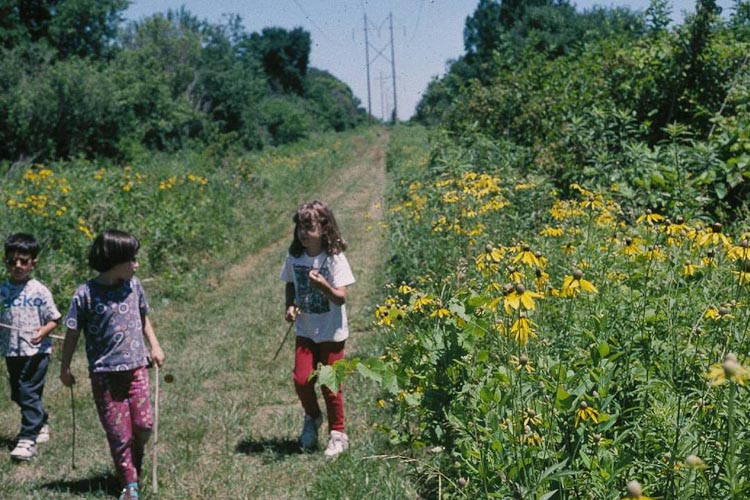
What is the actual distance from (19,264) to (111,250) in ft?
3.86

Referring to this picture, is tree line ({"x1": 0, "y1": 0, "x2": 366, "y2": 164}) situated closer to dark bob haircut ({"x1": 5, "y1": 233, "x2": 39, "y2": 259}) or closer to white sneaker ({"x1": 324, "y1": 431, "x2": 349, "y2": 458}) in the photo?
dark bob haircut ({"x1": 5, "y1": 233, "x2": 39, "y2": 259})

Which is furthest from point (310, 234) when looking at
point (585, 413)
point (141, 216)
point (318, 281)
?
point (141, 216)

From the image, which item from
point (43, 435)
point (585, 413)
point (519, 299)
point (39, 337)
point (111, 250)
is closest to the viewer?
point (519, 299)

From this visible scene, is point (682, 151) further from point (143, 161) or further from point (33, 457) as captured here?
point (143, 161)

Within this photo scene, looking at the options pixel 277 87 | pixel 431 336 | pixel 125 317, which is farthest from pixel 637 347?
pixel 277 87

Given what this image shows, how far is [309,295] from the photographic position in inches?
156

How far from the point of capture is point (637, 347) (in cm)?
265

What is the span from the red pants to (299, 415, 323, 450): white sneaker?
0.04m

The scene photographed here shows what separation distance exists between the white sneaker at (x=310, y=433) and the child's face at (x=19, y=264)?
193 cm

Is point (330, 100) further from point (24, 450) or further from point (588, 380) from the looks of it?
point (588, 380)

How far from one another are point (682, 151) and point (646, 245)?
123 inches

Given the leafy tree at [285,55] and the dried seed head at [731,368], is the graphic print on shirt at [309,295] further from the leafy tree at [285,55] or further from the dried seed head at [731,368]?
the leafy tree at [285,55]

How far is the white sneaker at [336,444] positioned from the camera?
151 inches

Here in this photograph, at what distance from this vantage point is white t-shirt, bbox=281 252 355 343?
393 centimetres
